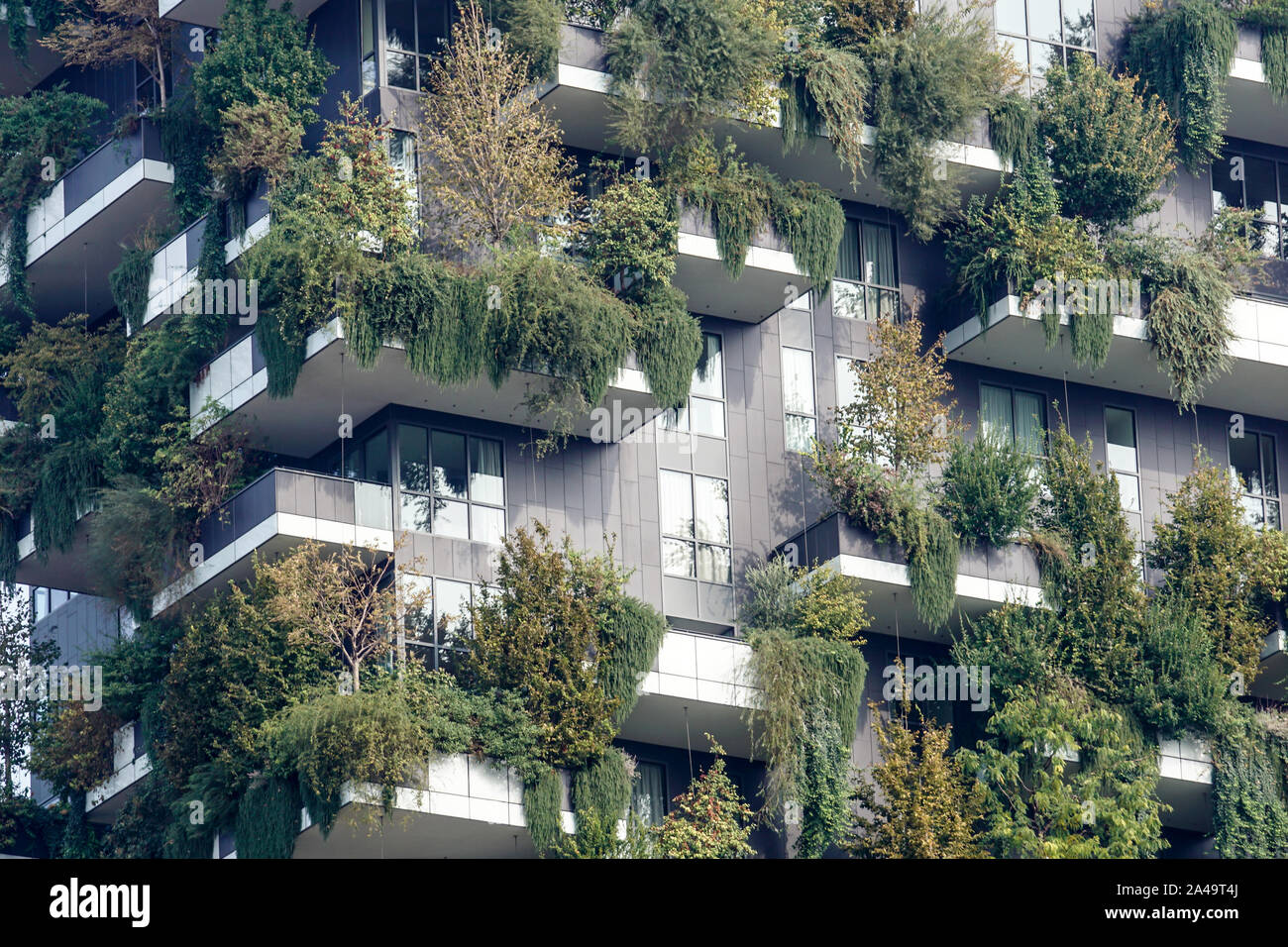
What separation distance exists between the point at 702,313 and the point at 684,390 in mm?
2924

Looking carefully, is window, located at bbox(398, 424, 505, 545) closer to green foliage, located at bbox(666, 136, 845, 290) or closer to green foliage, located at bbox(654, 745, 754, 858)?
green foliage, located at bbox(666, 136, 845, 290)

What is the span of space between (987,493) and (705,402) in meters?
5.08

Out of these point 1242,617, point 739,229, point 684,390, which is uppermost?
point 739,229

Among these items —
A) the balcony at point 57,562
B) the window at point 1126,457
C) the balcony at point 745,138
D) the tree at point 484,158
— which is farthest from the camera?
the window at point 1126,457

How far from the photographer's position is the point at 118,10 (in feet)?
160

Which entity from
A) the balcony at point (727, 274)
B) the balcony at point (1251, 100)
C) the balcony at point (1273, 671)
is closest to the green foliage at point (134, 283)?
the balcony at point (727, 274)

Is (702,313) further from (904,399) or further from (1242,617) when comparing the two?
(1242,617)

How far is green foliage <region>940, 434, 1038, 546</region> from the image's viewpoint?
153ft

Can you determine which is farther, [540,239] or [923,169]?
[923,169]

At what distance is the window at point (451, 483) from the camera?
44.9 m

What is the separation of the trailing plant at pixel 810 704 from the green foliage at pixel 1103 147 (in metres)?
9.55

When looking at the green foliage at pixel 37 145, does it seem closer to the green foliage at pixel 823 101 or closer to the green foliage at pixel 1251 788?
the green foliage at pixel 823 101

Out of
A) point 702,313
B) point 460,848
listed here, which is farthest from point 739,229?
point 460,848

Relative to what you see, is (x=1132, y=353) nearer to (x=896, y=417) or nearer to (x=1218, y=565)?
(x=1218, y=565)
